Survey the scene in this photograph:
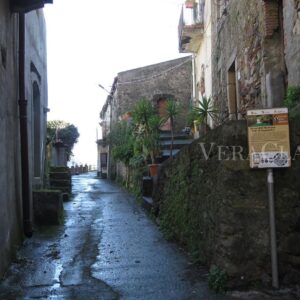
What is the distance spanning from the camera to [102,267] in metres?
6.54

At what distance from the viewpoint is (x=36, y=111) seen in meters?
11.8

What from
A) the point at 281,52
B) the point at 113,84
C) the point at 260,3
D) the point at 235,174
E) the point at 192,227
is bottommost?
the point at 192,227

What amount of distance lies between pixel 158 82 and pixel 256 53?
1782cm

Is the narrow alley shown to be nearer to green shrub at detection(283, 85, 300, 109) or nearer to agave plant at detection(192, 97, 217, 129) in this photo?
green shrub at detection(283, 85, 300, 109)

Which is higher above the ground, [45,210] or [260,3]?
[260,3]

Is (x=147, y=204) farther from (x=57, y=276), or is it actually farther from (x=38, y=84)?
(x=57, y=276)

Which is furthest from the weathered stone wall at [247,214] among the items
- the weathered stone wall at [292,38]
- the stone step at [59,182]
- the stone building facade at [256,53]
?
the stone step at [59,182]

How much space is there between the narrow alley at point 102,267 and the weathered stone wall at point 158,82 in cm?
1822

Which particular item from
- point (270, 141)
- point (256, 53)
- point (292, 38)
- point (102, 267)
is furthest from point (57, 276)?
point (256, 53)

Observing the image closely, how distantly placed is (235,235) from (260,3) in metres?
6.31

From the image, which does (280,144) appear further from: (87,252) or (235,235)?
(87,252)

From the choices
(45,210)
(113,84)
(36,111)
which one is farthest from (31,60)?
(113,84)

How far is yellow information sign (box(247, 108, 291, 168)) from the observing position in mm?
5180

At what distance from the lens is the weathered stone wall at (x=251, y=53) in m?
9.64
